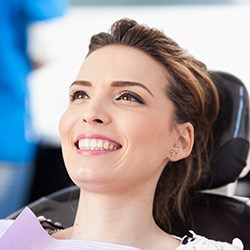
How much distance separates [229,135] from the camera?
1713mm

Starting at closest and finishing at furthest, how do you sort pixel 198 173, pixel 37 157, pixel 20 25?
pixel 198 173, pixel 20 25, pixel 37 157

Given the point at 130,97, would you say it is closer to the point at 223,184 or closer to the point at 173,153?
the point at 173,153

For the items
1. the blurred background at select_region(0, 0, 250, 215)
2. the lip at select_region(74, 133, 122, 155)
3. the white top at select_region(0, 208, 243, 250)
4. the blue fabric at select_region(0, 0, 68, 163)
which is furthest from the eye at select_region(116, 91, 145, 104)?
the blurred background at select_region(0, 0, 250, 215)

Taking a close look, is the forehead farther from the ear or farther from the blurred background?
the blurred background

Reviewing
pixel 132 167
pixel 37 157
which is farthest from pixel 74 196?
pixel 37 157

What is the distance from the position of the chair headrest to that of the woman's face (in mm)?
184

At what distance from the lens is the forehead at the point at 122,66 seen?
1513mm

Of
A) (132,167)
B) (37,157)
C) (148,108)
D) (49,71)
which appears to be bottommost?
(37,157)

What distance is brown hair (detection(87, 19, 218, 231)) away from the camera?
157 centimetres

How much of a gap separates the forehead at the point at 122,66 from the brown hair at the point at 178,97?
0.02m

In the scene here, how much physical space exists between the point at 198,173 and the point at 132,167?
0.30 m

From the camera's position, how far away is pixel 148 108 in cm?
150

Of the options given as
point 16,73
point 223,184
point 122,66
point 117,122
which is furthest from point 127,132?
point 16,73

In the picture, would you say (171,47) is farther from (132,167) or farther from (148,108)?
(132,167)
